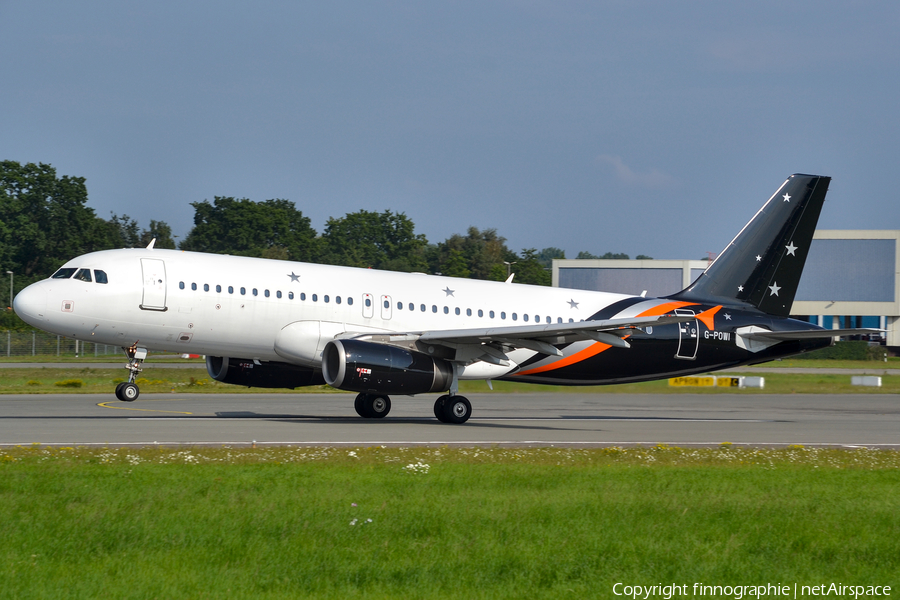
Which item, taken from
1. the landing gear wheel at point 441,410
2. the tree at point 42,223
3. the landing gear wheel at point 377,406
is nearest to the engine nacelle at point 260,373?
the landing gear wheel at point 377,406

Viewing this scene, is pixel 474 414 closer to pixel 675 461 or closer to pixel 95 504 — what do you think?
pixel 675 461

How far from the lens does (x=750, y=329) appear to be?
26.1 meters

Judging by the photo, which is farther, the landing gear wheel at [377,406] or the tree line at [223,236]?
the tree line at [223,236]

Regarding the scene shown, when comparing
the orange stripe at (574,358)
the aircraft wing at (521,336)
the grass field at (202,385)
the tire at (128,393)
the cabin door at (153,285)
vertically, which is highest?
the cabin door at (153,285)

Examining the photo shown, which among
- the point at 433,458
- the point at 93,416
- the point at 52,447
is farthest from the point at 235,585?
the point at 93,416

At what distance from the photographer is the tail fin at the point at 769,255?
26.8m

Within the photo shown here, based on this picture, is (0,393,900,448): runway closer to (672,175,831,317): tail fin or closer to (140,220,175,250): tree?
(672,175,831,317): tail fin

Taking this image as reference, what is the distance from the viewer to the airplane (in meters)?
21.2

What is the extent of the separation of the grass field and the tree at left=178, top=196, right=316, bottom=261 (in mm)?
61294

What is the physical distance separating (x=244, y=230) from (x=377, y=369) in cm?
9278

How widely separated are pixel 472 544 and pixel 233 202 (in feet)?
355

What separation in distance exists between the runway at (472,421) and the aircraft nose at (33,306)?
7.89ft

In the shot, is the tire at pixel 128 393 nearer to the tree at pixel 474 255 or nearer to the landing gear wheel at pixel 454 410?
the landing gear wheel at pixel 454 410

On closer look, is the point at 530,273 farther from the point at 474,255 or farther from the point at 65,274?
the point at 65,274
